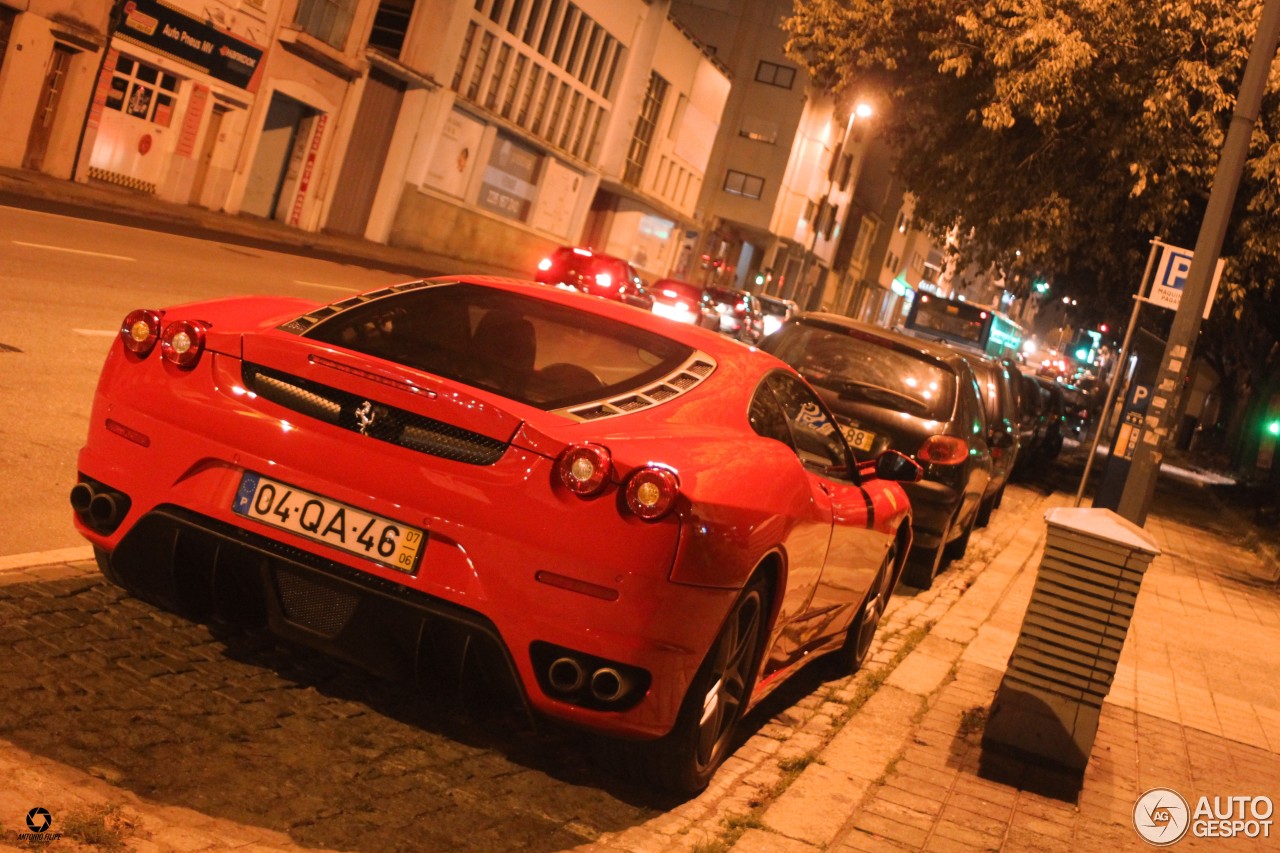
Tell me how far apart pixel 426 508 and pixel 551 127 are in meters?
48.2

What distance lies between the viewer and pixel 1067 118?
23406mm

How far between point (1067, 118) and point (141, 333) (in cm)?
2065

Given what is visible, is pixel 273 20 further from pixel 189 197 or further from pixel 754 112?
pixel 754 112

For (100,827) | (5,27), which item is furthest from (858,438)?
(5,27)

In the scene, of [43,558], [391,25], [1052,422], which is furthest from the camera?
[391,25]

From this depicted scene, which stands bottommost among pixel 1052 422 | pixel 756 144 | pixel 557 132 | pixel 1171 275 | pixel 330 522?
pixel 330 522

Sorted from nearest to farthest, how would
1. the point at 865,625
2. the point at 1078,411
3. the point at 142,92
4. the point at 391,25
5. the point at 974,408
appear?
the point at 865,625, the point at 974,408, the point at 142,92, the point at 391,25, the point at 1078,411

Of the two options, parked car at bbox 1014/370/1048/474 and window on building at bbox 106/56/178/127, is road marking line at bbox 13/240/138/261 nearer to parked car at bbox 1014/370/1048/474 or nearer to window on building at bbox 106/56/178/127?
parked car at bbox 1014/370/1048/474

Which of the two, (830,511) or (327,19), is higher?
(327,19)

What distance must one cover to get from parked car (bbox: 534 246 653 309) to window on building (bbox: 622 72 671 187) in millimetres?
26065

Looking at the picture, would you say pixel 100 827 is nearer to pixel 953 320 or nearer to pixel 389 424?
pixel 389 424

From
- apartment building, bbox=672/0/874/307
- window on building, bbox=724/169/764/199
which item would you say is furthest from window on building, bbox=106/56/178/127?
window on building, bbox=724/169/764/199

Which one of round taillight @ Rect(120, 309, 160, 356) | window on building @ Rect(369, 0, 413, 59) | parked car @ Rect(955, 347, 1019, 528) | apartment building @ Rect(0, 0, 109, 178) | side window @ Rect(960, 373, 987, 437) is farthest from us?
window on building @ Rect(369, 0, 413, 59)

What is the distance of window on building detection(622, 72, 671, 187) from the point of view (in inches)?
2307
